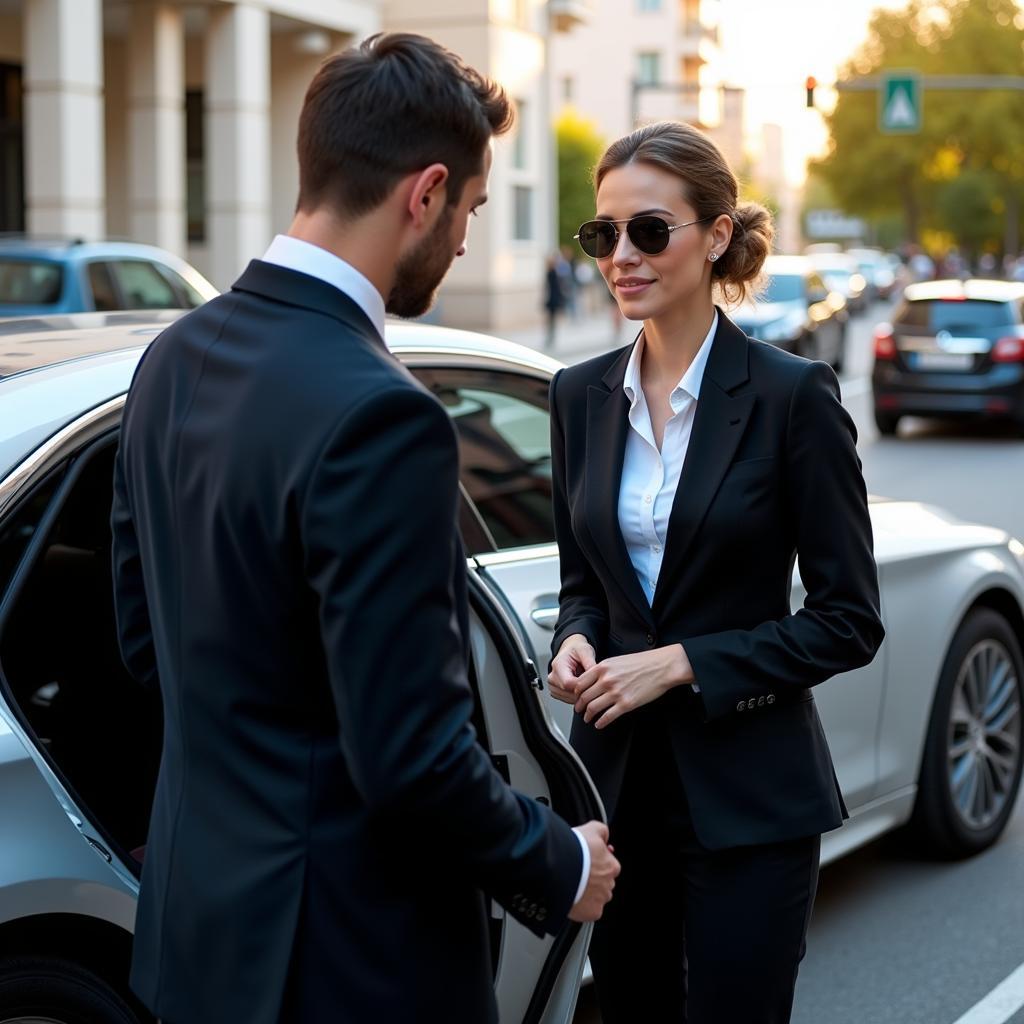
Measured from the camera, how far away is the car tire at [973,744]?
468 cm

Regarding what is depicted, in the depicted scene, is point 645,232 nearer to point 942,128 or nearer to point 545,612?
point 545,612

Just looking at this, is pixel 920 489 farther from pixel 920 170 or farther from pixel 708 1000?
pixel 920 170

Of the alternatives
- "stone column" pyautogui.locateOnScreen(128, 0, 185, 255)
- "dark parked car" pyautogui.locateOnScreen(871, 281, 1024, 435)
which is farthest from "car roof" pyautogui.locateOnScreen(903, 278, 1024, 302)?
"stone column" pyautogui.locateOnScreen(128, 0, 185, 255)

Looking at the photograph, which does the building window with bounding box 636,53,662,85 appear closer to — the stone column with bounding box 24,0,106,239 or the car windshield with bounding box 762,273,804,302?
the car windshield with bounding box 762,273,804,302

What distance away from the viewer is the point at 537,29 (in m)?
35.4

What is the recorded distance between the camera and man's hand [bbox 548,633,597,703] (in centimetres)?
266

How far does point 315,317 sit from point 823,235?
117 meters

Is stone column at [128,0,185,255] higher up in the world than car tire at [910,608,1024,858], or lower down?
higher up

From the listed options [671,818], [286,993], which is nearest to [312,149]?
[286,993]

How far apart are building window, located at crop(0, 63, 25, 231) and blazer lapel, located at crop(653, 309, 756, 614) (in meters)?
25.8

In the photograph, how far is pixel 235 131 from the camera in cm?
2478

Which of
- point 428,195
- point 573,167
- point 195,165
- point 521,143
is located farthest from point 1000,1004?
point 573,167

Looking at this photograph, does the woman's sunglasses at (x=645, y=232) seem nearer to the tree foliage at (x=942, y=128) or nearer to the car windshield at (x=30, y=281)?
the car windshield at (x=30, y=281)

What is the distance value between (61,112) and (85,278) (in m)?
9.44
